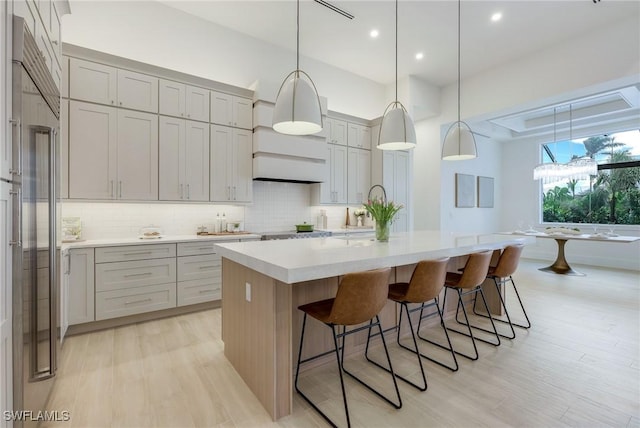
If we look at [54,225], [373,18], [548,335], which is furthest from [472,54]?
[54,225]

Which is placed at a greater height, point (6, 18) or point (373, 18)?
point (373, 18)

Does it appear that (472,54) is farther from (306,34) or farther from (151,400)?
(151,400)

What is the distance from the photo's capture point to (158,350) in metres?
2.75

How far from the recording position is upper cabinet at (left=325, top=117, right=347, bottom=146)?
5.27m

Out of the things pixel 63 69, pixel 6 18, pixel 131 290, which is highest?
pixel 63 69

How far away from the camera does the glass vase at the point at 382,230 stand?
9.34 ft

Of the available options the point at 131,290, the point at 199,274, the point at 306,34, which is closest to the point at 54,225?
the point at 131,290

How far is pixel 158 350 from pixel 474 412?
2.55 metres

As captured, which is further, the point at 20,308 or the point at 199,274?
the point at 199,274

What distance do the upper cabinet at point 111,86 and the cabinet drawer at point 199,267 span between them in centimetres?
184

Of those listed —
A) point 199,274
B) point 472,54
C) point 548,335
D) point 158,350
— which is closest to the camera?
point 158,350

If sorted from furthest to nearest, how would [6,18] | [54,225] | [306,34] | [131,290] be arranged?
[306,34]
[131,290]
[54,225]
[6,18]

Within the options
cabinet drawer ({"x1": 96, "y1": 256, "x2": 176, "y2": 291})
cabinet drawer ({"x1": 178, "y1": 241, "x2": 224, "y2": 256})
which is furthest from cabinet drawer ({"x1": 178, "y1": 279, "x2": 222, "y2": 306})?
cabinet drawer ({"x1": 178, "y1": 241, "x2": 224, "y2": 256})

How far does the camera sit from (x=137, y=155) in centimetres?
356
